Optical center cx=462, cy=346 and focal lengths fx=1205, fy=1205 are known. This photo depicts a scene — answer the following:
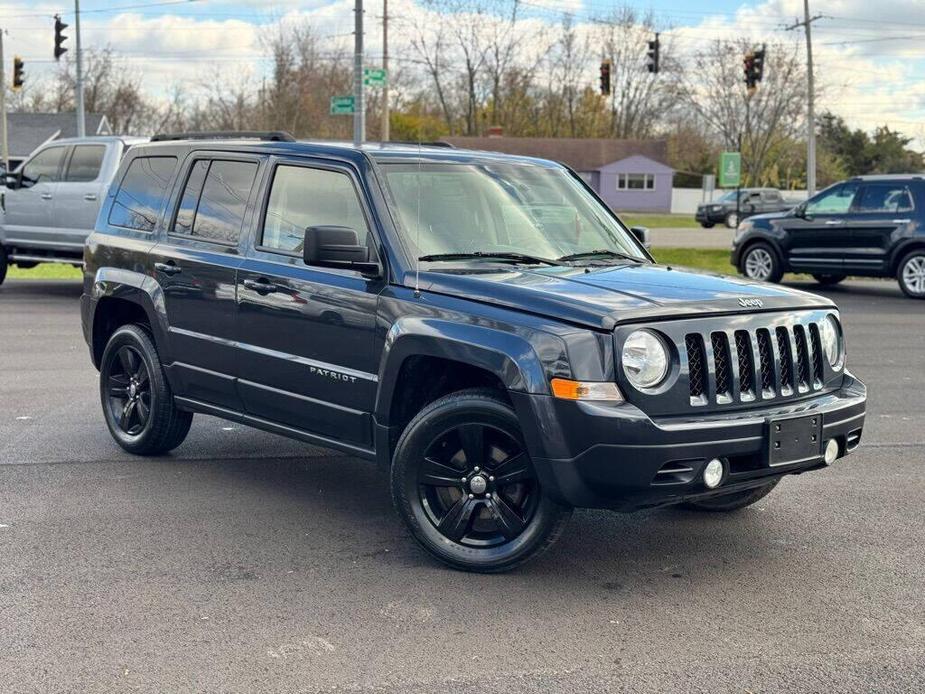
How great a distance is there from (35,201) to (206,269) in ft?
38.0

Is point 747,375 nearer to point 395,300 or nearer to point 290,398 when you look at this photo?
point 395,300

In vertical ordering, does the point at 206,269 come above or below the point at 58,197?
below

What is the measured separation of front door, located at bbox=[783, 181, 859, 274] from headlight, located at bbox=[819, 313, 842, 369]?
14.7m

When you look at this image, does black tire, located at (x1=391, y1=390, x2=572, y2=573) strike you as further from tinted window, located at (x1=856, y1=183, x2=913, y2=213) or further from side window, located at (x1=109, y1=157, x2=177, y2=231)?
tinted window, located at (x1=856, y1=183, x2=913, y2=213)

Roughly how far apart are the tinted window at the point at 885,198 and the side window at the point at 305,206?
15030 mm

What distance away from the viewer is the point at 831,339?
18.1ft

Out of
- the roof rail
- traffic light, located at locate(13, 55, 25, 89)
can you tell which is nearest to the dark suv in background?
the roof rail

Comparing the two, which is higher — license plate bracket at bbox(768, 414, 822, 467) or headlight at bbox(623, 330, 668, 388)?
headlight at bbox(623, 330, 668, 388)

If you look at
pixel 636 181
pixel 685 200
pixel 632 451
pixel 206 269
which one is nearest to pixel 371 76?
pixel 206 269

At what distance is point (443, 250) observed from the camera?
5.65 metres

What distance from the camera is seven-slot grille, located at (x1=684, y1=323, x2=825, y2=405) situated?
4.86 m

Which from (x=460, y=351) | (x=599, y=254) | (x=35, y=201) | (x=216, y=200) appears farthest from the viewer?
(x=35, y=201)

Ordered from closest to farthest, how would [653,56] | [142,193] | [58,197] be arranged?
1. [142,193]
2. [58,197]
3. [653,56]

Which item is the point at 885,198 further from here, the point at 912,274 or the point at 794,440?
the point at 794,440
